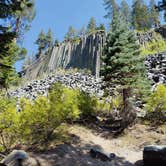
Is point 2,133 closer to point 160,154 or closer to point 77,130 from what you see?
point 77,130

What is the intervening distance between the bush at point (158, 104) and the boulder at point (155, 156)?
3.85 meters

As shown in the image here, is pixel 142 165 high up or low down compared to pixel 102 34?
down

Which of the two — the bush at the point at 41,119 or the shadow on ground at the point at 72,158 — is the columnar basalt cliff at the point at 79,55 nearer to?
the shadow on ground at the point at 72,158

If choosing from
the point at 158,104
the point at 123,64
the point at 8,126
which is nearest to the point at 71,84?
the point at 123,64

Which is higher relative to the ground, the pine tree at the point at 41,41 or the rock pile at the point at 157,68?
the pine tree at the point at 41,41

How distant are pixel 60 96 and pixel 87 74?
53.2ft

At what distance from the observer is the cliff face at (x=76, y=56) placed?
29.5 metres

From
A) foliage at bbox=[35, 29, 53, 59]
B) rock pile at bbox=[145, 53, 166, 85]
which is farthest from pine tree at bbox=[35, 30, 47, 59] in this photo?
rock pile at bbox=[145, 53, 166, 85]

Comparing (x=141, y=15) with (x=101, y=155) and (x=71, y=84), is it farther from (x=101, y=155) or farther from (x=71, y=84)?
(x=101, y=155)

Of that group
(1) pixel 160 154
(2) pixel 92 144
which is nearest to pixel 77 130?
(2) pixel 92 144

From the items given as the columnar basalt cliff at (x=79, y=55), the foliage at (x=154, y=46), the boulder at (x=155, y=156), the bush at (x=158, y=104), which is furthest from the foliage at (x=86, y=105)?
the foliage at (x=154, y=46)

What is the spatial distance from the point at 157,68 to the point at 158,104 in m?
7.70

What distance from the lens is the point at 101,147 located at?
436 inches

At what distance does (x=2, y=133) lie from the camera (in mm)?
9617
